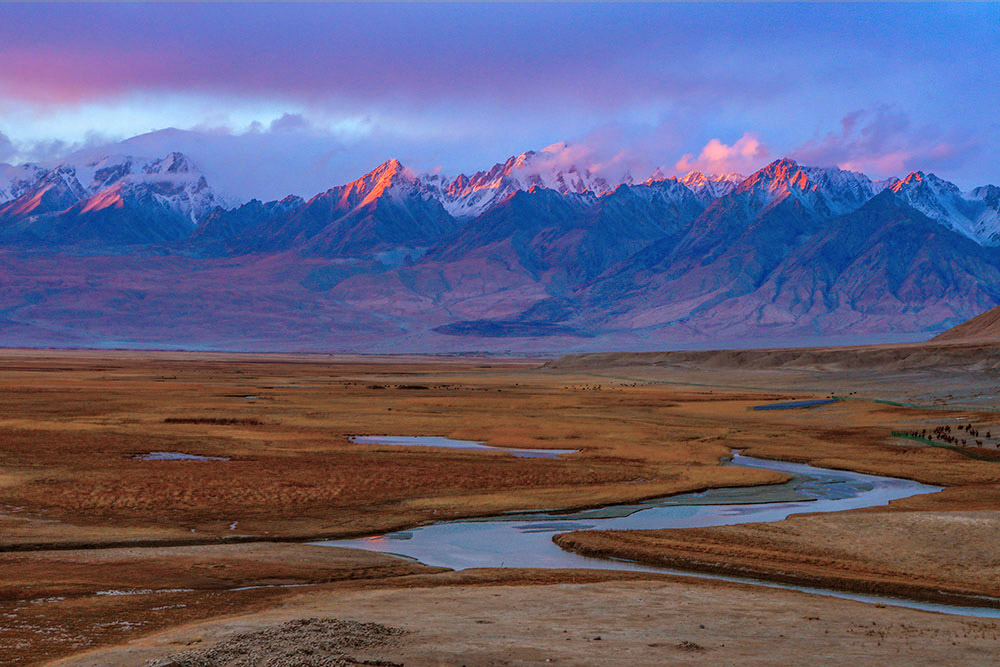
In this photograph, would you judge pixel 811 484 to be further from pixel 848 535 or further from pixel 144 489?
pixel 144 489

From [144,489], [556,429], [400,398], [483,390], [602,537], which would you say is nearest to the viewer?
[602,537]

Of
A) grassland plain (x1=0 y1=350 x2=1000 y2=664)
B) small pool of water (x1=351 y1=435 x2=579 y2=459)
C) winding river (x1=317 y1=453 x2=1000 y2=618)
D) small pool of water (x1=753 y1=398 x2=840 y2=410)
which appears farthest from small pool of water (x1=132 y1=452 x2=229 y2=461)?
small pool of water (x1=753 y1=398 x2=840 y2=410)

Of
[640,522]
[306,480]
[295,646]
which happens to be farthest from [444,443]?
[295,646]

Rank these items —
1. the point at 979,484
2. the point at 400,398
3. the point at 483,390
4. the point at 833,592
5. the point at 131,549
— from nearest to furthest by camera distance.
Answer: the point at 833,592
the point at 131,549
the point at 979,484
the point at 400,398
the point at 483,390

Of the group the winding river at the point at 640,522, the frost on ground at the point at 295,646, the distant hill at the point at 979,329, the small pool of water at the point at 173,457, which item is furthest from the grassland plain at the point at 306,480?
the distant hill at the point at 979,329

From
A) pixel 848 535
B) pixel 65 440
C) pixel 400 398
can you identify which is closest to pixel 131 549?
pixel 848 535

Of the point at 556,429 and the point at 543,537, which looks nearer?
the point at 543,537

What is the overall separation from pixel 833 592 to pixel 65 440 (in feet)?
120

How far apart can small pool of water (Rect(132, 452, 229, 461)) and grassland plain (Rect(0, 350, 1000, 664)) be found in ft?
2.04

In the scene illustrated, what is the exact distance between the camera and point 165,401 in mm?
75688

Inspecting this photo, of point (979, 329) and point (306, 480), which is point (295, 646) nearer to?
point (306, 480)

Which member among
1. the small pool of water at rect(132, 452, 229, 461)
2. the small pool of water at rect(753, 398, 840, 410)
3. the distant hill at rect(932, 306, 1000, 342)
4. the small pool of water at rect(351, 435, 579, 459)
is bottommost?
the small pool of water at rect(753, 398, 840, 410)

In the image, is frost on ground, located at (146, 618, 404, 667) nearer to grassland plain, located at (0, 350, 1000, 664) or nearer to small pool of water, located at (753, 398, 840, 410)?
grassland plain, located at (0, 350, 1000, 664)

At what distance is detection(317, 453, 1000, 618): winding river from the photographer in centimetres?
2550
